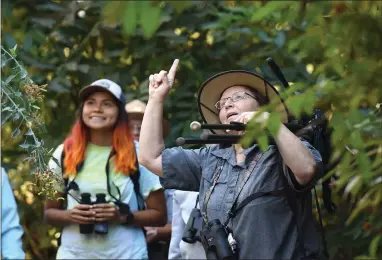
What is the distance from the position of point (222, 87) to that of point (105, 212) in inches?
60.8

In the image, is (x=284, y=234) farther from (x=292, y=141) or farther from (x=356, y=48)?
(x=356, y=48)

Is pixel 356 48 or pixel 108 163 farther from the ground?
pixel 356 48

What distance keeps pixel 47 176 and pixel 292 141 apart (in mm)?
1059

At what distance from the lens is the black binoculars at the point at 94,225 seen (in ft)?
19.6

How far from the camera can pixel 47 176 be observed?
4.37 metres

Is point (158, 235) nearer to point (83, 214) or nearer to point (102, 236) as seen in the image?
point (102, 236)

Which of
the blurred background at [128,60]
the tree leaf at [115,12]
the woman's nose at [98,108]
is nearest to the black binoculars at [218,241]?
the tree leaf at [115,12]

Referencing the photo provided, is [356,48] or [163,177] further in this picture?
[163,177]

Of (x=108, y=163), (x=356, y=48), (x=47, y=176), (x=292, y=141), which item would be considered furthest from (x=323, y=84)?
(x=108, y=163)

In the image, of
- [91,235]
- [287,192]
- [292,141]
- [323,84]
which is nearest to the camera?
[323,84]

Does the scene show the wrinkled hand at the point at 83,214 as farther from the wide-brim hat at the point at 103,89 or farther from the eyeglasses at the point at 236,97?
the eyeglasses at the point at 236,97

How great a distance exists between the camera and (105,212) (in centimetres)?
597

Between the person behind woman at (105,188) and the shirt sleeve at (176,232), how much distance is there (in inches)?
3.0

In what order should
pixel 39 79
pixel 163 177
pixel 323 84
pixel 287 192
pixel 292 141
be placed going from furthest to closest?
1. pixel 39 79
2. pixel 163 177
3. pixel 287 192
4. pixel 292 141
5. pixel 323 84
